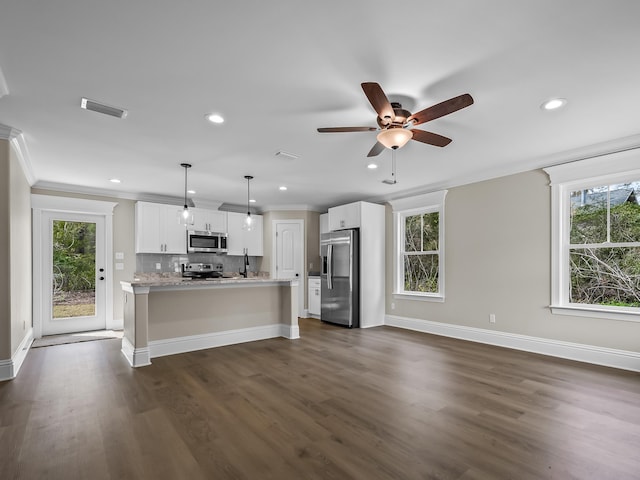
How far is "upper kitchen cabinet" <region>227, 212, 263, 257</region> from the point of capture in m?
7.26

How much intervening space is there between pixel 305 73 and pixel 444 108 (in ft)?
3.23

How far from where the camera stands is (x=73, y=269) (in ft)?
18.6

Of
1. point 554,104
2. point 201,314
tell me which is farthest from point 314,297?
point 554,104

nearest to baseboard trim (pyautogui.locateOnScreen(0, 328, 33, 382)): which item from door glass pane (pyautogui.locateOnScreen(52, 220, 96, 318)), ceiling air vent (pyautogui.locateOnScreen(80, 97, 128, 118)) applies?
door glass pane (pyautogui.locateOnScreen(52, 220, 96, 318))

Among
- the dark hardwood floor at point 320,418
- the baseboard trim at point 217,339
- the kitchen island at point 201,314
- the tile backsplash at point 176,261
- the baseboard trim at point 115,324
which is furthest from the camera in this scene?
the tile backsplash at point 176,261

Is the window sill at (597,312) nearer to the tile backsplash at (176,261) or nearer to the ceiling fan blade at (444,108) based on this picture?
the ceiling fan blade at (444,108)

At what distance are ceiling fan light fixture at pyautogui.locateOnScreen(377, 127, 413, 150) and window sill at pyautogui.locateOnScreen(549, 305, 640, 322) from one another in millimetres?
3056

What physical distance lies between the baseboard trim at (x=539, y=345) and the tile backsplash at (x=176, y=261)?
12.6 feet

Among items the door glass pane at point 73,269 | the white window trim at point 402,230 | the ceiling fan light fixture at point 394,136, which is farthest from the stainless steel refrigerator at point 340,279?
the door glass pane at point 73,269

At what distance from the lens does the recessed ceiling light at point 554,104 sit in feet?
8.96

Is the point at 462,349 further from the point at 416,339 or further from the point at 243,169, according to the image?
the point at 243,169

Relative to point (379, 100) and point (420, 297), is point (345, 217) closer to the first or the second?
point (420, 297)

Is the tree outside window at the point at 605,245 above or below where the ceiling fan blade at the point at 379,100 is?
below

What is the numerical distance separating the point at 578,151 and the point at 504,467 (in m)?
3.59
